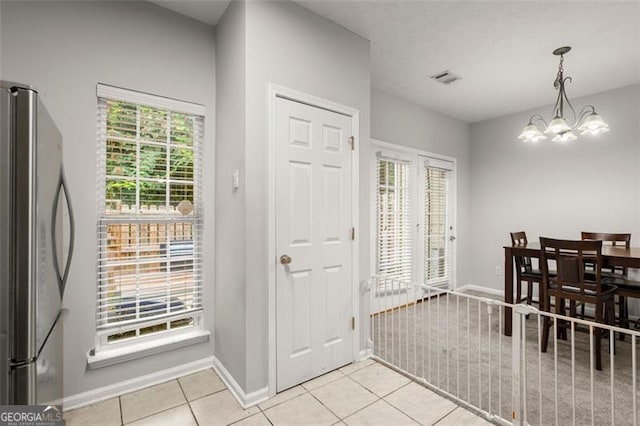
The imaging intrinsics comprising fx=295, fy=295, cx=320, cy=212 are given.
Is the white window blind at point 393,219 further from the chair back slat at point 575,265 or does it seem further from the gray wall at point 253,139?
the gray wall at point 253,139

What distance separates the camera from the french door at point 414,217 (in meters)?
3.90

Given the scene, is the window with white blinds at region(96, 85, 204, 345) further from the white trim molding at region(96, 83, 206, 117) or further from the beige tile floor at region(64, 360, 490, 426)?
the beige tile floor at region(64, 360, 490, 426)

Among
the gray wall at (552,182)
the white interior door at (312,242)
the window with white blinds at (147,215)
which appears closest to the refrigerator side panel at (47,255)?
the window with white blinds at (147,215)

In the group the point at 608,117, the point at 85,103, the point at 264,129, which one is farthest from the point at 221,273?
the point at 608,117

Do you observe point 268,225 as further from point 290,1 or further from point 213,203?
point 290,1

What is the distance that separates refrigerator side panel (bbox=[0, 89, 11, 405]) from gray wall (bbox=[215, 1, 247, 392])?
3.70 ft

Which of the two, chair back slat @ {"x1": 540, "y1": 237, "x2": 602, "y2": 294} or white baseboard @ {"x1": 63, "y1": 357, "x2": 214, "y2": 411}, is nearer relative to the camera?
white baseboard @ {"x1": 63, "y1": 357, "x2": 214, "y2": 411}

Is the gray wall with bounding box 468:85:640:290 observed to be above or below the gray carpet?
above

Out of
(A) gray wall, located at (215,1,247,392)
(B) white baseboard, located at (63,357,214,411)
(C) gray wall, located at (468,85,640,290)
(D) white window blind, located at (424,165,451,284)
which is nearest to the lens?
(B) white baseboard, located at (63,357,214,411)

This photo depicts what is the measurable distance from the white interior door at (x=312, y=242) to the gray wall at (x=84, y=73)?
935mm

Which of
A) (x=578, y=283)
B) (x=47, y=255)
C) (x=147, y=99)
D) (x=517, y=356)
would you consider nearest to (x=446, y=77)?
(x=578, y=283)

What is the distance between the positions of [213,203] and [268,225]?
71 cm

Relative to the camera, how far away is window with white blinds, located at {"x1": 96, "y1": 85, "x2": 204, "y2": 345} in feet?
6.94

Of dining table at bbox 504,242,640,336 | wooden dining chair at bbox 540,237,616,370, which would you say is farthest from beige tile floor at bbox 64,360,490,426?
dining table at bbox 504,242,640,336
